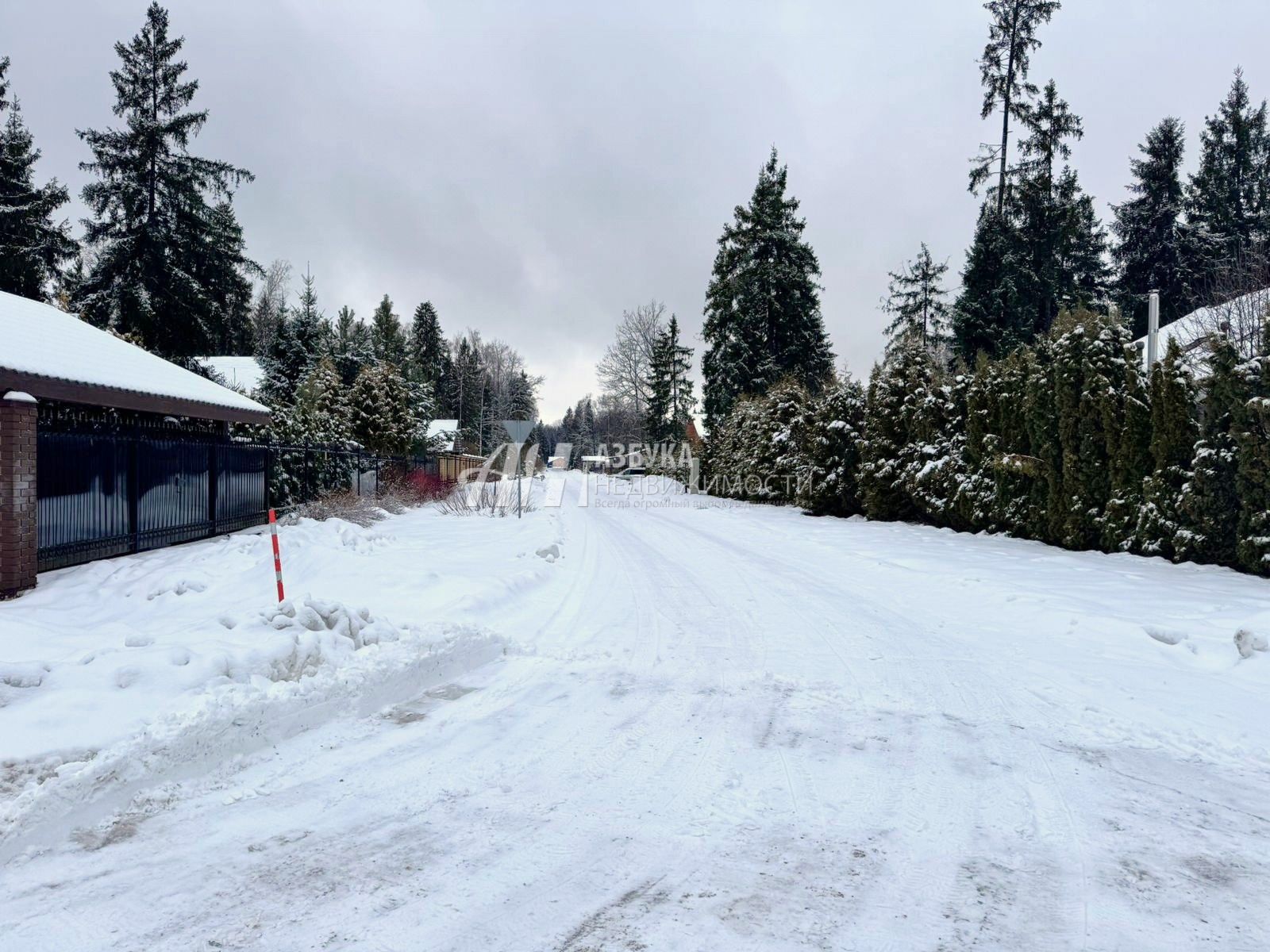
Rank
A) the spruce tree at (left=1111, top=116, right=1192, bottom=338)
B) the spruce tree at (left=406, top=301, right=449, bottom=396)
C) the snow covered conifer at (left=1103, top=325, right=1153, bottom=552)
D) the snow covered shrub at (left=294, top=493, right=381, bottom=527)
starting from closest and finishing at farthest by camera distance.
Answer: the snow covered conifer at (left=1103, top=325, right=1153, bottom=552)
the snow covered shrub at (left=294, top=493, right=381, bottom=527)
the spruce tree at (left=1111, top=116, right=1192, bottom=338)
the spruce tree at (left=406, top=301, right=449, bottom=396)

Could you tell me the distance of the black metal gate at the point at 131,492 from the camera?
30.8 feet

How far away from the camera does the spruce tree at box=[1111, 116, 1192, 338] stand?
35.0 metres

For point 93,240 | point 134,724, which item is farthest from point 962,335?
point 93,240

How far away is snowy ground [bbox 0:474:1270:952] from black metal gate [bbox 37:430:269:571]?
1.80m

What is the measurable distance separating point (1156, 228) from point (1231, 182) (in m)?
4.06

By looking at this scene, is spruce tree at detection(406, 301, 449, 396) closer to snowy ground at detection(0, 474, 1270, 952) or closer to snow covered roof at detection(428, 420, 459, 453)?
snow covered roof at detection(428, 420, 459, 453)

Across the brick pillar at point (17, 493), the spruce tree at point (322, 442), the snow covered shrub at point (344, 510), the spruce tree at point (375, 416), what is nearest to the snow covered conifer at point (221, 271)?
the spruce tree at point (375, 416)

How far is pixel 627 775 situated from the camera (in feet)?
13.2

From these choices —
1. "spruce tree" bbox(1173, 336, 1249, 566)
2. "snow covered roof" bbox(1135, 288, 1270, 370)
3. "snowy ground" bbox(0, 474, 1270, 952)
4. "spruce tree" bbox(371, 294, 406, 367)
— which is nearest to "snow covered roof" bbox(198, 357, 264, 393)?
"spruce tree" bbox(371, 294, 406, 367)

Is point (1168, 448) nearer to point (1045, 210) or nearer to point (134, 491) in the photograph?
point (134, 491)

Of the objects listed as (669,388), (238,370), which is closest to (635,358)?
(669,388)

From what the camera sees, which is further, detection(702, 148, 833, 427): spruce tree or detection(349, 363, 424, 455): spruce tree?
detection(702, 148, 833, 427): spruce tree

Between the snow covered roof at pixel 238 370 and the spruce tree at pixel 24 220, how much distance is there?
22.3 feet

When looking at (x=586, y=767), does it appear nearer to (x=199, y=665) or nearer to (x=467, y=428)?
(x=199, y=665)
